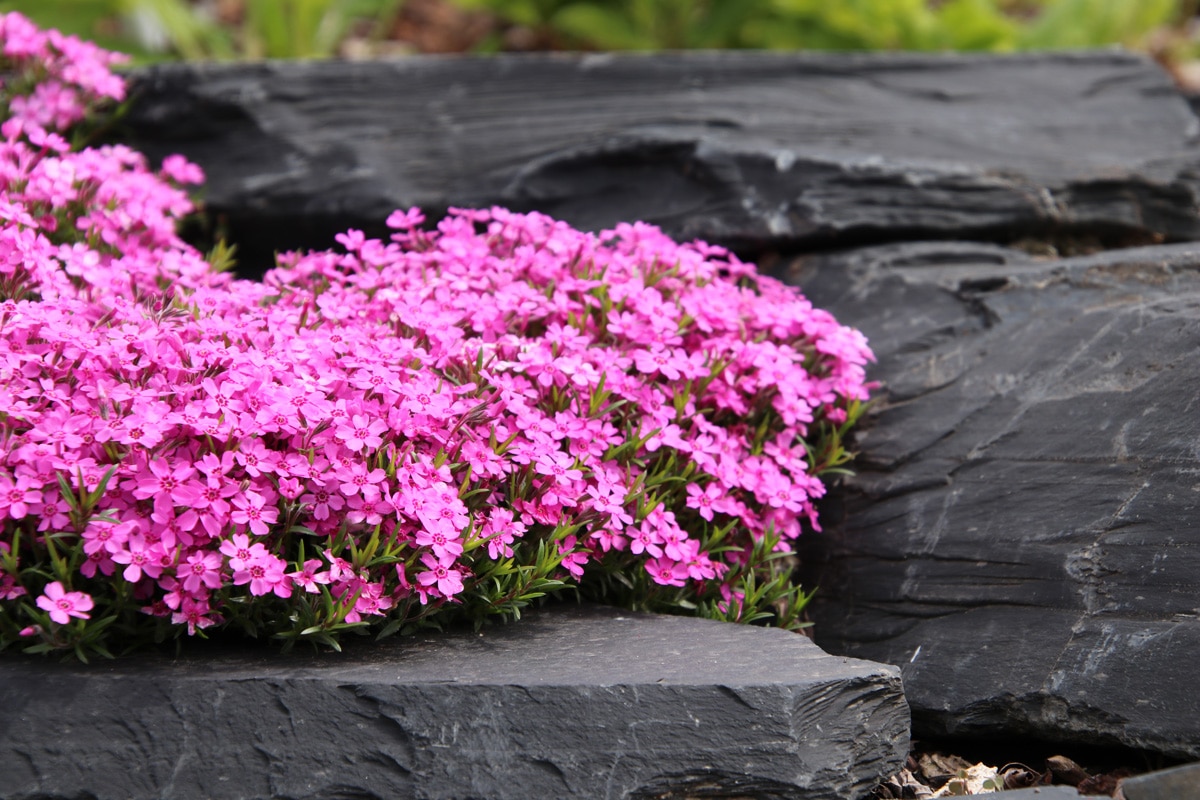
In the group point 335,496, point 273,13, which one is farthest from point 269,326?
point 273,13

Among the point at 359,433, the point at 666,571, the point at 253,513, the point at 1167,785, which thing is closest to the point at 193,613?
the point at 253,513

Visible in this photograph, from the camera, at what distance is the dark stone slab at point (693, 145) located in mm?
4617

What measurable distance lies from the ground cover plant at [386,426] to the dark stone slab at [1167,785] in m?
1.03

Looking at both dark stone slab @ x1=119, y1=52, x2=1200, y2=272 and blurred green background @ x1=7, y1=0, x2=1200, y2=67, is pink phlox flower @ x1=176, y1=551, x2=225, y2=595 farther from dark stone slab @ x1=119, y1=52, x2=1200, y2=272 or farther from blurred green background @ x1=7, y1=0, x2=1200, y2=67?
blurred green background @ x1=7, y1=0, x2=1200, y2=67

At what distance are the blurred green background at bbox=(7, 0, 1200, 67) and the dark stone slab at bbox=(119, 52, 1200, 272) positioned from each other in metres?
2.09

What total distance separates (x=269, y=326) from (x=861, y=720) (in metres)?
1.91

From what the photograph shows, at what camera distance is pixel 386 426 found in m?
2.71

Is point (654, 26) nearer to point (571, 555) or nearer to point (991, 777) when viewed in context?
point (571, 555)

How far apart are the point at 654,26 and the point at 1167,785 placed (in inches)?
268

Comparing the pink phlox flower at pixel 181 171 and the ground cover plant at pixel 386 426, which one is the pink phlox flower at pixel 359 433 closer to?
→ the ground cover plant at pixel 386 426

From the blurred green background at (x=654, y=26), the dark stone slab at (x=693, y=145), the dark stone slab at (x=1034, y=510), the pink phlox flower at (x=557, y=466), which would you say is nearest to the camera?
the pink phlox flower at (x=557, y=466)

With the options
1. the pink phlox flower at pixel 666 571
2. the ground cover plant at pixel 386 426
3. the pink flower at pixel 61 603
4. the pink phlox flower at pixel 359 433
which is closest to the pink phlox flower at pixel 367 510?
the ground cover plant at pixel 386 426

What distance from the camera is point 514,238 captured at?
3.93 m

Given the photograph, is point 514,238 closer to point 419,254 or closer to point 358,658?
point 419,254
